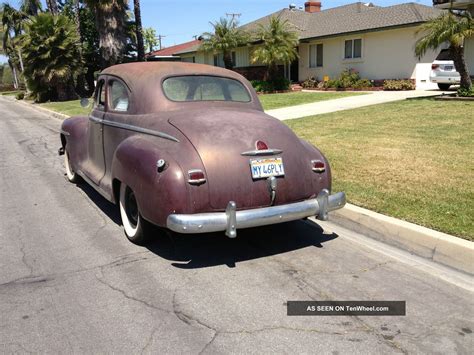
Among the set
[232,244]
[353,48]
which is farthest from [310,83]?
[232,244]

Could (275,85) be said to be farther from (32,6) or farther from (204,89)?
(32,6)

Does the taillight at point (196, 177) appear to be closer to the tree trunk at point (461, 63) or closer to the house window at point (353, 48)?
the tree trunk at point (461, 63)

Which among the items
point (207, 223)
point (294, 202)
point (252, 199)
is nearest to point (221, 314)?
point (207, 223)

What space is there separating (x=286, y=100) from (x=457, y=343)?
686 inches

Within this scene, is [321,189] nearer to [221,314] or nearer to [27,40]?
[221,314]

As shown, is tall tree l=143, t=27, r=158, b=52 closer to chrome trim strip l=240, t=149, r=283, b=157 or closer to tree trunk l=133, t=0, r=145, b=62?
tree trunk l=133, t=0, r=145, b=62

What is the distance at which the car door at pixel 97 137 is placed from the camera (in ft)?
18.6

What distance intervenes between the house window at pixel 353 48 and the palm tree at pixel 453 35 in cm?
1010

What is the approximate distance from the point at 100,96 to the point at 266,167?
2.95 m

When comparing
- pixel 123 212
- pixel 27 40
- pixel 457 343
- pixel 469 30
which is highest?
pixel 27 40

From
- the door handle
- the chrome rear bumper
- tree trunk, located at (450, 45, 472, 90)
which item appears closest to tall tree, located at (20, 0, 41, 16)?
tree trunk, located at (450, 45, 472, 90)

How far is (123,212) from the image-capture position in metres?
4.89

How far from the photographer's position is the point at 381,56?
23594mm
